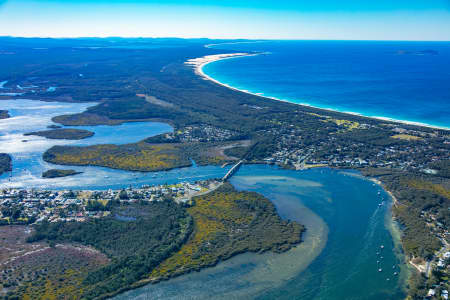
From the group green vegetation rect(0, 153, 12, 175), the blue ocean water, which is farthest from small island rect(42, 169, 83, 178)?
the blue ocean water

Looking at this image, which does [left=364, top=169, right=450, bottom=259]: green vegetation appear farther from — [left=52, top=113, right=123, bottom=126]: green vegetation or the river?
[left=52, top=113, right=123, bottom=126]: green vegetation

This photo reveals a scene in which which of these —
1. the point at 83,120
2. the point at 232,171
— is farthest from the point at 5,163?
the point at 232,171

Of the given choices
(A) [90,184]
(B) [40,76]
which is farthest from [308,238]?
(B) [40,76]

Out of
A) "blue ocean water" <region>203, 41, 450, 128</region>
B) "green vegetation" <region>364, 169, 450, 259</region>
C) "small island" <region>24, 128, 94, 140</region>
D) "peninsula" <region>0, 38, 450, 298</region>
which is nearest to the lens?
"peninsula" <region>0, 38, 450, 298</region>

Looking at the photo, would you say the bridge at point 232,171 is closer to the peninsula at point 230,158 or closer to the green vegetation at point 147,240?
the peninsula at point 230,158

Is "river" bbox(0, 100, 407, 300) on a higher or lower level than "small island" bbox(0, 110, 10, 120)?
lower

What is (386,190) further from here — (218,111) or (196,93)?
(196,93)
